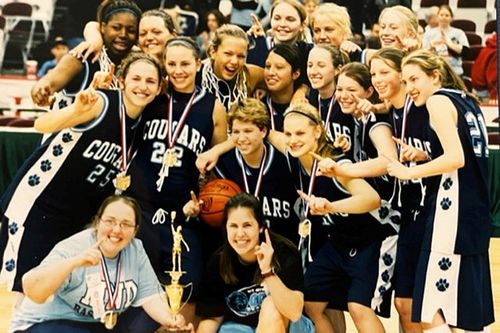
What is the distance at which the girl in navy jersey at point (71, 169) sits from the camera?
4500 millimetres

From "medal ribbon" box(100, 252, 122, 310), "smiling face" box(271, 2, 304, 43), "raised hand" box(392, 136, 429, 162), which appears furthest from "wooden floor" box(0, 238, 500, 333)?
"smiling face" box(271, 2, 304, 43)

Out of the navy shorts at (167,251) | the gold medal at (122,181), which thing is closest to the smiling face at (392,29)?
the navy shorts at (167,251)

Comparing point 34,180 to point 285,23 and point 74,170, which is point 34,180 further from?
point 285,23

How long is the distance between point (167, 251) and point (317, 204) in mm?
720

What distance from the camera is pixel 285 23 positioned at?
4.54 meters

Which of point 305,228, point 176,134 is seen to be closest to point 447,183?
point 305,228

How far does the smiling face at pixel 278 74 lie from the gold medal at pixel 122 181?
2.50 ft

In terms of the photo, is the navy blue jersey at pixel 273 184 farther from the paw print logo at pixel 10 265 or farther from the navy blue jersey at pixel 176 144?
the paw print logo at pixel 10 265

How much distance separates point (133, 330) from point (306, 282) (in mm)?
821

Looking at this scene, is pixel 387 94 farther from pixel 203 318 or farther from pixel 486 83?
pixel 203 318

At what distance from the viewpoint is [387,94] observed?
449 cm

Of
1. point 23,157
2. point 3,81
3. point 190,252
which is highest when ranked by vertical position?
point 3,81

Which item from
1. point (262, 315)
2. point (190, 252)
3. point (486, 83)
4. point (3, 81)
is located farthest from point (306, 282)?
point (3, 81)

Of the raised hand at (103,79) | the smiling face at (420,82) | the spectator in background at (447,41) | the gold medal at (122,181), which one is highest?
the spectator in background at (447,41)
